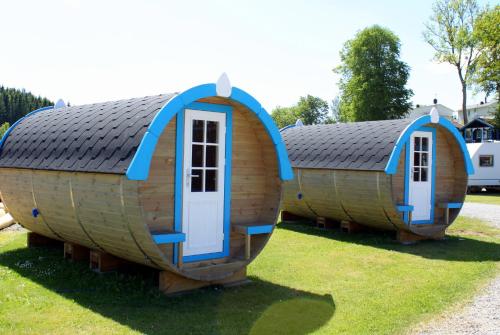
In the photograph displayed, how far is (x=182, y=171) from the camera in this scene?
23.4ft

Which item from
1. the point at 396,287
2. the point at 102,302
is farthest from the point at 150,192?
the point at 396,287

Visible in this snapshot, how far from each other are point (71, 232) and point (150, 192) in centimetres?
201

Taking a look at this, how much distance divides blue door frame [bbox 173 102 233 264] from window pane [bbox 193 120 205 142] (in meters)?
0.21

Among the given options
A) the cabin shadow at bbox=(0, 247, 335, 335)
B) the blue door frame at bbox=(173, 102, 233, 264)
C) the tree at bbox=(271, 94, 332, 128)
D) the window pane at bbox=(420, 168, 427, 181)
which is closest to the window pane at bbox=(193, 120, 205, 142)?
the blue door frame at bbox=(173, 102, 233, 264)

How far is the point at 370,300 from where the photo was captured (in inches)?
275

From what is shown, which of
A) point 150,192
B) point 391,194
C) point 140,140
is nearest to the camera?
point 140,140

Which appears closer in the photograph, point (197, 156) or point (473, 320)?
point (473, 320)

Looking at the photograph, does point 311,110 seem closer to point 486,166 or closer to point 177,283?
point 486,166

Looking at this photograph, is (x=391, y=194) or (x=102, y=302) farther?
(x=391, y=194)

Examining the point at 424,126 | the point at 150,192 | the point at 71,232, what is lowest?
the point at 71,232

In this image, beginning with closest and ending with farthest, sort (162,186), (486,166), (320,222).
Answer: (162,186) → (320,222) → (486,166)

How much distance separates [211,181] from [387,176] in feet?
16.7

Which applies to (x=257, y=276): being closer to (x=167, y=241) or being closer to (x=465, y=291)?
(x=167, y=241)

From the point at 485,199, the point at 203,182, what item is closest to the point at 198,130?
the point at 203,182
